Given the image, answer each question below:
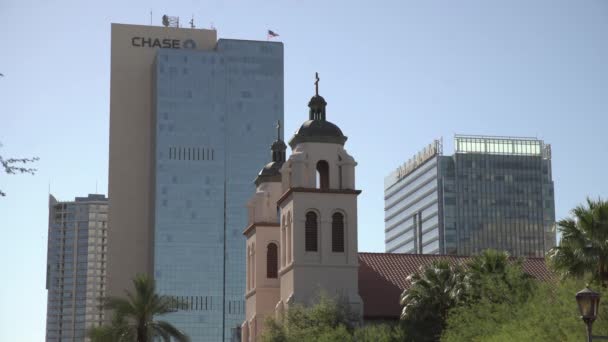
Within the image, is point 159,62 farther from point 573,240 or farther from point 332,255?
point 573,240

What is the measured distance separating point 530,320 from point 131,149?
443ft

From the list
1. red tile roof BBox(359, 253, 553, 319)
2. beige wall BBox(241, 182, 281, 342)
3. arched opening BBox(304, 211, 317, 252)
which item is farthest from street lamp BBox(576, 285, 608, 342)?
beige wall BBox(241, 182, 281, 342)

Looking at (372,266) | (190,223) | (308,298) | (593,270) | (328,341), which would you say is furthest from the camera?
(190,223)

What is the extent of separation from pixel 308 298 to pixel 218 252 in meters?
105

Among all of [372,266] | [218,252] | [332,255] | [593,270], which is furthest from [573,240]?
[218,252]

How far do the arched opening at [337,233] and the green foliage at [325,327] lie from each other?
3.39 metres

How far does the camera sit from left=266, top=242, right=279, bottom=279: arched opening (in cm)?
7719

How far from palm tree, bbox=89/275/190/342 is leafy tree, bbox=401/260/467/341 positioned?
12.9m

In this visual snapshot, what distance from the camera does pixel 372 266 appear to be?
244 feet

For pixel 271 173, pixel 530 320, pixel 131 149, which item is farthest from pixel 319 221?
pixel 131 149

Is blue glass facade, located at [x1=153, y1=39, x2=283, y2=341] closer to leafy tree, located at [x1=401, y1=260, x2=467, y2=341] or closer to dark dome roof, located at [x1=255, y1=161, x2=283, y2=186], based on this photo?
dark dome roof, located at [x1=255, y1=161, x2=283, y2=186]

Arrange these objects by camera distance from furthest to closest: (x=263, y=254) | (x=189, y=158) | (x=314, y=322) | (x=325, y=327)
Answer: (x=189, y=158) → (x=263, y=254) → (x=314, y=322) → (x=325, y=327)

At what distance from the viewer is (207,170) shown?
6836 inches

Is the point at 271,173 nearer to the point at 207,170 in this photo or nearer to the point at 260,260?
the point at 260,260
